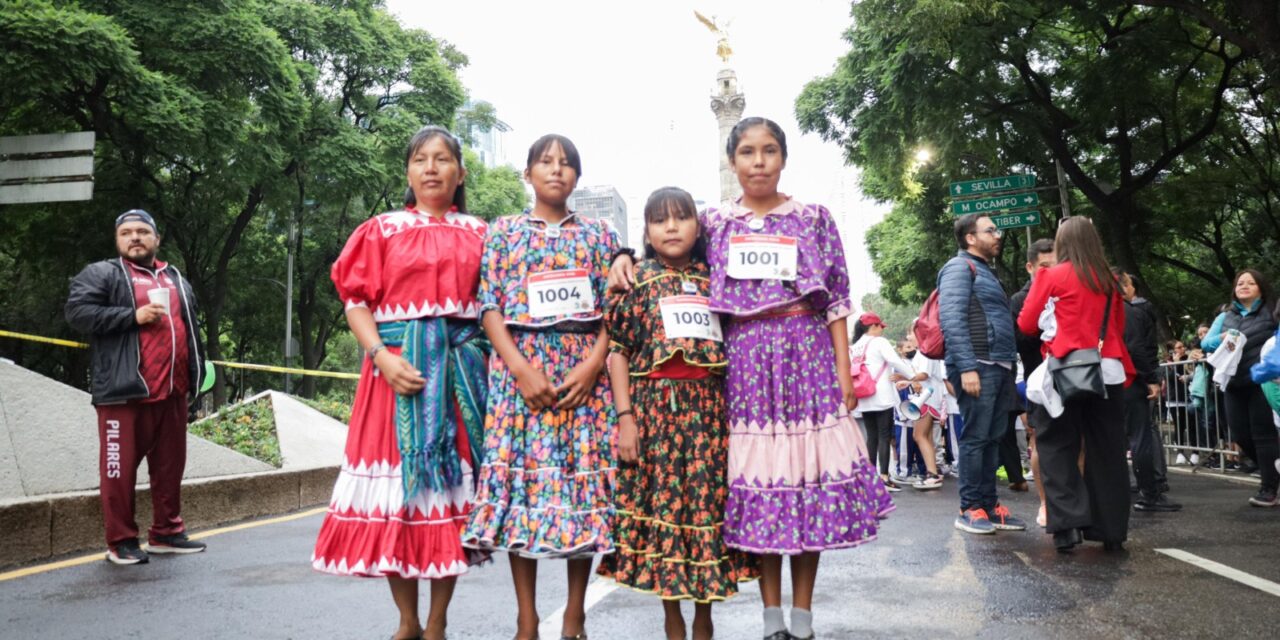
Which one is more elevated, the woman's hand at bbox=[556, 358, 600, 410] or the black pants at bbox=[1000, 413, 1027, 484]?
the woman's hand at bbox=[556, 358, 600, 410]

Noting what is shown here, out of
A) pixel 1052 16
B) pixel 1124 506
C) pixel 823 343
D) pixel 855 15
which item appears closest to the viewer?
pixel 823 343

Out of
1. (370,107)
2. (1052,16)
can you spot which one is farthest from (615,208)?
(1052,16)

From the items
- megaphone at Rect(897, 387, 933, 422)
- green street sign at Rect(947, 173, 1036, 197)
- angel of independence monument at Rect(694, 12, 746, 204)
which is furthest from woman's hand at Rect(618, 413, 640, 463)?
angel of independence monument at Rect(694, 12, 746, 204)

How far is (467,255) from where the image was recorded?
3.96 m

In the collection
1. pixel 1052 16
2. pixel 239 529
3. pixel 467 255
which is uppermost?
pixel 1052 16

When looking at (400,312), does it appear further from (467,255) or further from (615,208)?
(615,208)

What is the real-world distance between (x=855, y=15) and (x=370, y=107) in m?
17.3

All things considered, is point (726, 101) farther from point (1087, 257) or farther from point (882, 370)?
point (1087, 257)

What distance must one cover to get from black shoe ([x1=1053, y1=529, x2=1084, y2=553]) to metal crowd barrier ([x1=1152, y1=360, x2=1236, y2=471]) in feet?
21.5

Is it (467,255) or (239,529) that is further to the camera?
(239,529)

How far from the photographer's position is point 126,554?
5949 millimetres

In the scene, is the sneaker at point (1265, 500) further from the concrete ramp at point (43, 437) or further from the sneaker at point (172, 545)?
the concrete ramp at point (43, 437)

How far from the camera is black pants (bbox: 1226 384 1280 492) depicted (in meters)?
8.37

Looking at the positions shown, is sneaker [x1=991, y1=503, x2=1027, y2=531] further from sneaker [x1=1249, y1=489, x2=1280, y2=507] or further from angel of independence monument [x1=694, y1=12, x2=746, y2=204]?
angel of independence monument [x1=694, y1=12, x2=746, y2=204]
